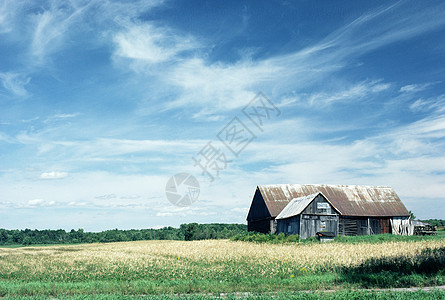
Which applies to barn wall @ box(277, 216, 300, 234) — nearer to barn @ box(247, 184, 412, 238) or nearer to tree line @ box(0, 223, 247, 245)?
barn @ box(247, 184, 412, 238)

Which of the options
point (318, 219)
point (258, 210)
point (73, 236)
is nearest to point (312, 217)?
point (318, 219)

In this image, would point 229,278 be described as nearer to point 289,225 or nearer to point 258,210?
point 289,225

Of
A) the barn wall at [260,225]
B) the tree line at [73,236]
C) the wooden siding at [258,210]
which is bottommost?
the tree line at [73,236]

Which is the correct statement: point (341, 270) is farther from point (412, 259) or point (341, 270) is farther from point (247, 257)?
point (247, 257)

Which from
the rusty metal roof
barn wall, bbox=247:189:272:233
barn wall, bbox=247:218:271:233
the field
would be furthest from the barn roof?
the field

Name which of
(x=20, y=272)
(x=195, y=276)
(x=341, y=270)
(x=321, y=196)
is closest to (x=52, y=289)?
(x=195, y=276)

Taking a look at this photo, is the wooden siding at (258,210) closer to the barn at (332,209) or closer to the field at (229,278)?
the barn at (332,209)

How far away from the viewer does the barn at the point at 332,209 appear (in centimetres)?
4388

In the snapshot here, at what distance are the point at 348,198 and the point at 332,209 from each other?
8658 mm

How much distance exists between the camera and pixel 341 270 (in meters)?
16.6

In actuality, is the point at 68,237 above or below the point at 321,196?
below

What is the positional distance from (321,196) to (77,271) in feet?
104

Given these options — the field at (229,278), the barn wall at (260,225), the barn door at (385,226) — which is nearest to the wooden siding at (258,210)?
the barn wall at (260,225)

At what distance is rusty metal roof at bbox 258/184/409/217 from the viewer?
49.8 meters
